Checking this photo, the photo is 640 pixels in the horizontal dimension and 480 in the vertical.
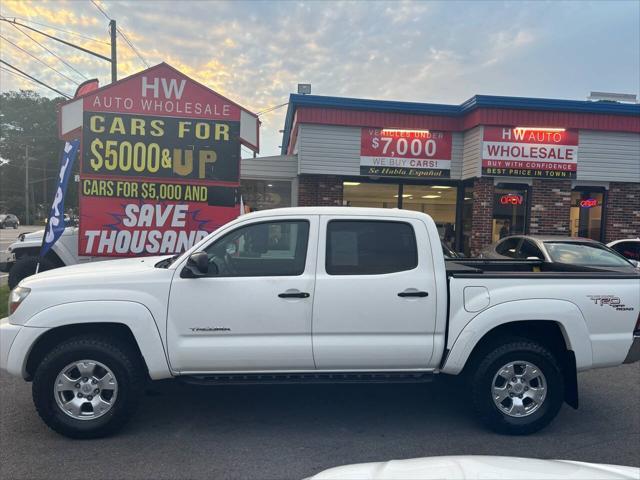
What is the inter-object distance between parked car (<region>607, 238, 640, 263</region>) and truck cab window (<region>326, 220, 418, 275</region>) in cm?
1038

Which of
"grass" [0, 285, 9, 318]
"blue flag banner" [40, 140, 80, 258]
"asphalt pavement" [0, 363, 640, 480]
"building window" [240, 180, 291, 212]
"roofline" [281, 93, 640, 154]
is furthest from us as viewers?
"building window" [240, 180, 291, 212]

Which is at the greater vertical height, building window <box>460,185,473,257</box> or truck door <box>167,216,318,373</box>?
building window <box>460,185,473,257</box>

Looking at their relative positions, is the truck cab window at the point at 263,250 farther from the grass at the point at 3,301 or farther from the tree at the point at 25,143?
the tree at the point at 25,143

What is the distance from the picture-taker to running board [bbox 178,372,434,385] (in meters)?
4.04

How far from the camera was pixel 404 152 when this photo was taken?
14883 millimetres

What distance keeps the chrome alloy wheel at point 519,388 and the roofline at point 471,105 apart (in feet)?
36.9

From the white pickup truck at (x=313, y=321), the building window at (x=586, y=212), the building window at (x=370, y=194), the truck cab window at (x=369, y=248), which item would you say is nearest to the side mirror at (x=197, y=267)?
the white pickup truck at (x=313, y=321)

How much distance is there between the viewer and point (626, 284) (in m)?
4.28

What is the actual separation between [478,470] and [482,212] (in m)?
13.5

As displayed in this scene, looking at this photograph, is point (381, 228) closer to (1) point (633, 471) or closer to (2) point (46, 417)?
(1) point (633, 471)

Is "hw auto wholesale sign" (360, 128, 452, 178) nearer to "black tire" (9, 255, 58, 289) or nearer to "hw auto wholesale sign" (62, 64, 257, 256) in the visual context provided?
"hw auto wholesale sign" (62, 64, 257, 256)

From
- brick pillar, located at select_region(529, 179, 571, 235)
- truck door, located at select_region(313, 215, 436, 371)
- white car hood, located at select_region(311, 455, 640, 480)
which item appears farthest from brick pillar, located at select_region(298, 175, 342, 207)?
white car hood, located at select_region(311, 455, 640, 480)

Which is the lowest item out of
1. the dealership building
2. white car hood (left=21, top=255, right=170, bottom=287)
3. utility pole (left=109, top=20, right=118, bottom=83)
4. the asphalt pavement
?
the asphalt pavement

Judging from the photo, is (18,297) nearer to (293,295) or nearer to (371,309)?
(293,295)
